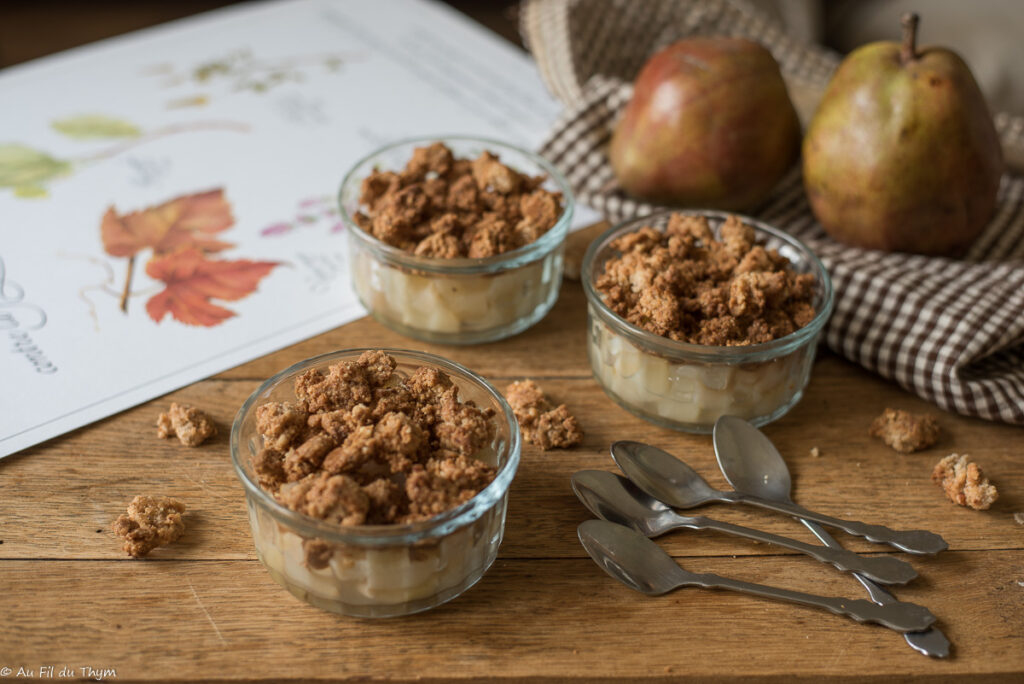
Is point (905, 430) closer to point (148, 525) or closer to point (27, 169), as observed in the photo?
point (148, 525)

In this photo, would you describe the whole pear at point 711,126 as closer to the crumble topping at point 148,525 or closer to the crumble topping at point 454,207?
the crumble topping at point 454,207

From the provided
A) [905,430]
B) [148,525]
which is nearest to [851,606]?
[905,430]

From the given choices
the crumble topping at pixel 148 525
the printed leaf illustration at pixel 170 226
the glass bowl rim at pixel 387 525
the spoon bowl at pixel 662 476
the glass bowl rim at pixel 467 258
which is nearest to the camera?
the glass bowl rim at pixel 387 525

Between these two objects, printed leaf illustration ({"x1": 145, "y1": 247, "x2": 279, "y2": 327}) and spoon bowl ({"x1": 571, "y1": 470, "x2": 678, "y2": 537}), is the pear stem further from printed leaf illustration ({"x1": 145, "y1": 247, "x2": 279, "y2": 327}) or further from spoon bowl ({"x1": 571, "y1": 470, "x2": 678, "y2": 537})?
printed leaf illustration ({"x1": 145, "y1": 247, "x2": 279, "y2": 327})

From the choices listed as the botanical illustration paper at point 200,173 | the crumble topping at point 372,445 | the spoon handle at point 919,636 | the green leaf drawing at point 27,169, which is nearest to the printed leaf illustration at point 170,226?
the botanical illustration paper at point 200,173

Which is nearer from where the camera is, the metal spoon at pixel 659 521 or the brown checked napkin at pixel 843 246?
the metal spoon at pixel 659 521

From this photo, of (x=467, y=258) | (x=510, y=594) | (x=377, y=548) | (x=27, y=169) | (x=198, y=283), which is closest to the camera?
(x=377, y=548)
